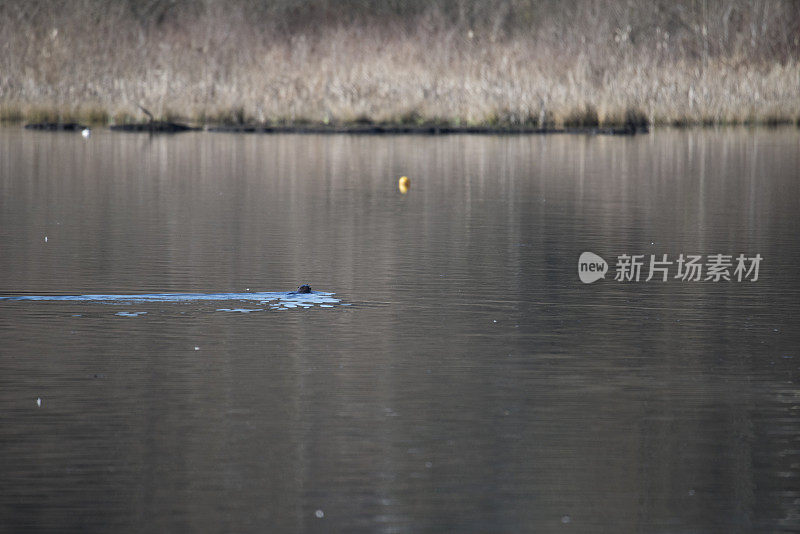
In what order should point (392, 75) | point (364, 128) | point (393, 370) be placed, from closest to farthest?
point (393, 370)
point (392, 75)
point (364, 128)

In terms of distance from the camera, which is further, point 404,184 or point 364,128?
point 364,128

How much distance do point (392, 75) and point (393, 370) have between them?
23.7m

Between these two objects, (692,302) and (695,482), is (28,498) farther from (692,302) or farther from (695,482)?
(692,302)

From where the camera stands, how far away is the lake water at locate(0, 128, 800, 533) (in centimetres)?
611

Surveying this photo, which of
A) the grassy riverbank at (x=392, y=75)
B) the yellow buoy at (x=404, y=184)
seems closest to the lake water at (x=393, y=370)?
the yellow buoy at (x=404, y=184)

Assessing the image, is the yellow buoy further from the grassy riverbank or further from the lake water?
the grassy riverbank

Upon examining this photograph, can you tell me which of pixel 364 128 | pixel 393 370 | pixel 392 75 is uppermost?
pixel 392 75

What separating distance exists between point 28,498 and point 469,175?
1701cm

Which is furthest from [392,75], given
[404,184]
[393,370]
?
[393,370]

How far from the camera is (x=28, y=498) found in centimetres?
607

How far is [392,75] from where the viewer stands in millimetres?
31750

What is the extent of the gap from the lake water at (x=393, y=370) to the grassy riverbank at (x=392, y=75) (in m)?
A: 13.9

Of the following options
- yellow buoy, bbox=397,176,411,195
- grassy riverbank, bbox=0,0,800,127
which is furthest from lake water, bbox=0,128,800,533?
grassy riverbank, bbox=0,0,800,127

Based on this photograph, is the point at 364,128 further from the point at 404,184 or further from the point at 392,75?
the point at 404,184
